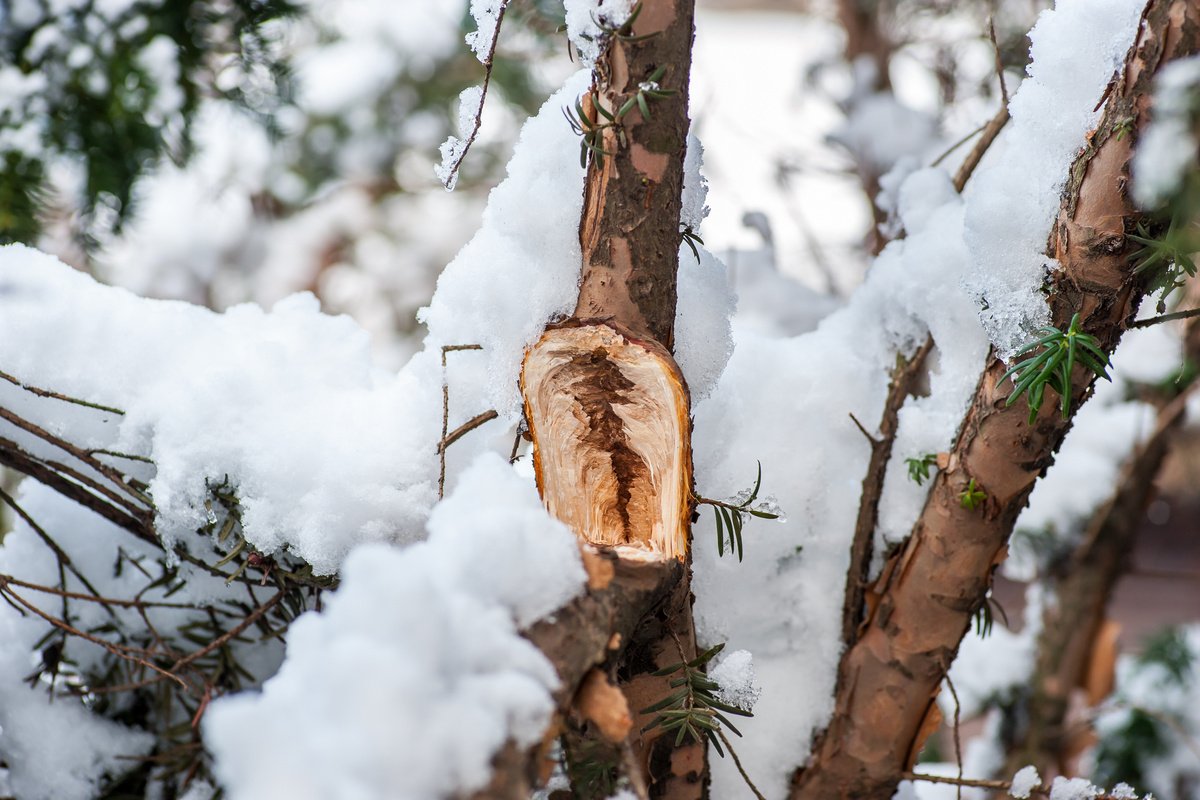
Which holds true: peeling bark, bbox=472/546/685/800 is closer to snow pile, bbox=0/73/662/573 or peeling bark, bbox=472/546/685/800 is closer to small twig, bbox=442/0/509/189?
snow pile, bbox=0/73/662/573

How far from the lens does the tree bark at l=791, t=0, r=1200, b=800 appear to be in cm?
58

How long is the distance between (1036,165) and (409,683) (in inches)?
22.4

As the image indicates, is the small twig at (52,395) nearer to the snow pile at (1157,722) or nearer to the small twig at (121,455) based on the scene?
the small twig at (121,455)

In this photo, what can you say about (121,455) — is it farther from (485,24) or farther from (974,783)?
(974,783)

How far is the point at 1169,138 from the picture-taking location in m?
0.51

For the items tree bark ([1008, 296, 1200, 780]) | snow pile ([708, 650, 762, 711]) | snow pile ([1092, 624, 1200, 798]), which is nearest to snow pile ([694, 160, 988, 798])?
snow pile ([708, 650, 762, 711])

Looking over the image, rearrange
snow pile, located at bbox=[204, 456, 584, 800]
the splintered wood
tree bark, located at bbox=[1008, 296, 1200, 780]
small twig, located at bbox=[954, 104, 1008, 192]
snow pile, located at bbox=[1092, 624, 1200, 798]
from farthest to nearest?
snow pile, located at bbox=[1092, 624, 1200, 798] → tree bark, located at bbox=[1008, 296, 1200, 780] → small twig, located at bbox=[954, 104, 1008, 192] → the splintered wood → snow pile, located at bbox=[204, 456, 584, 800]

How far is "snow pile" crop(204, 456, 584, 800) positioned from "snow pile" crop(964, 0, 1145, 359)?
16.4 inches

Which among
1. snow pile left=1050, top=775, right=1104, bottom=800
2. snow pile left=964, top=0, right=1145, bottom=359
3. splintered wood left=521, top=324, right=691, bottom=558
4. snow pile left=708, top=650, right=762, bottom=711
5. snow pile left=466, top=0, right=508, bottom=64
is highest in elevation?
snow pile left=466, top=0, right=508, bottom=64

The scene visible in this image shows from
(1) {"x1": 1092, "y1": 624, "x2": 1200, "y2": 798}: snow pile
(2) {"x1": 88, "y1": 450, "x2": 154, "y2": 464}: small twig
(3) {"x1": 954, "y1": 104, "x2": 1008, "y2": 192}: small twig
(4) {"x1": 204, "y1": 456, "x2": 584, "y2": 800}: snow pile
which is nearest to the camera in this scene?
(4) {"x1": 204, "y1": 456, "x2": 584, "y2": 800}: snow pile

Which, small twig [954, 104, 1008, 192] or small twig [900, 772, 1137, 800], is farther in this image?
small twig [954, 104, 1008, 192]

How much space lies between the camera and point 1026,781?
706 mm

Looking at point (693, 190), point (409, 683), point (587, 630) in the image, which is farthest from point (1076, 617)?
point (409, 683)

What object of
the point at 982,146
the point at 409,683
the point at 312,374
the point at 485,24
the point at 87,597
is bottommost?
the point at 409,683
